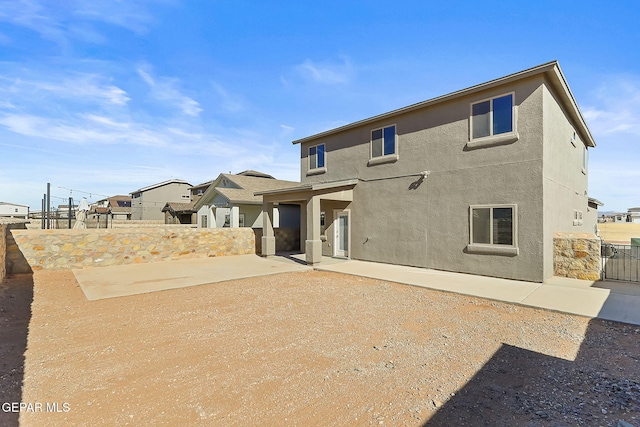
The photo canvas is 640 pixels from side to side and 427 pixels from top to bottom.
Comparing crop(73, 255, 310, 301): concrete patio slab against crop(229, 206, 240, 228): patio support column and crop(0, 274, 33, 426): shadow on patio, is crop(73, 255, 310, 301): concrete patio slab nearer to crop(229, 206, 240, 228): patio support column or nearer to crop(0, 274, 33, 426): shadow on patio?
crop(0, 274, 33, 426): shadow on patio

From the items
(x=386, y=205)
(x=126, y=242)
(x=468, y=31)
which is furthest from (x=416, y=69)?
(x=126, y=242)

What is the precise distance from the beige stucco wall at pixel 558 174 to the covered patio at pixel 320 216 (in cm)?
691

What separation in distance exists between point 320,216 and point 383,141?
14.3 feet

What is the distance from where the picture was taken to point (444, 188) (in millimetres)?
10750

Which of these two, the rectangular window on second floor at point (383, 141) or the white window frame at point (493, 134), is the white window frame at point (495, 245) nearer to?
the white window frame at point (493, 134)

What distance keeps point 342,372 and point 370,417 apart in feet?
3.02

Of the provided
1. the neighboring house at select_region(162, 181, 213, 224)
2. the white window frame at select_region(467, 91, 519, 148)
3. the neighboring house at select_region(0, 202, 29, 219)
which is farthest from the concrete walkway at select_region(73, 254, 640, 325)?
the neighboring house at select_region(0, 202, 29, 219)

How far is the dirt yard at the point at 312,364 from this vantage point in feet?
9.51

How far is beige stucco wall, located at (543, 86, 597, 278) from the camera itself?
889 cm

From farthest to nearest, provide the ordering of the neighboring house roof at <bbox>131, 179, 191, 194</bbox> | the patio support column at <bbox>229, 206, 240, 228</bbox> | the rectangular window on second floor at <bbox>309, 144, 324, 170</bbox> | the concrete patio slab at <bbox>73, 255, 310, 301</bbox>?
the neighboring house roof at <bbox>131, 179, 191, 194</bbox> → the patio support column at <bbox>229, 206, 240, 228</bbox> → the rectangular window on second floor at <bbox>309, 144, 324, 170</bbox> → the concrete patio slab at <bbox>73, 255, 310, 301</bbox>

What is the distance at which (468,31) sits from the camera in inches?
405

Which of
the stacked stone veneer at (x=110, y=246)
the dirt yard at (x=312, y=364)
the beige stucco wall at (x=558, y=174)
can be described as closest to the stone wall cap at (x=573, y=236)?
the beige stucco wall at (x=558, y=174)

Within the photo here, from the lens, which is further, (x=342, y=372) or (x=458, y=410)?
(x=342, y=372)

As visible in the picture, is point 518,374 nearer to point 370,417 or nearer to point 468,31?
point 370,417
